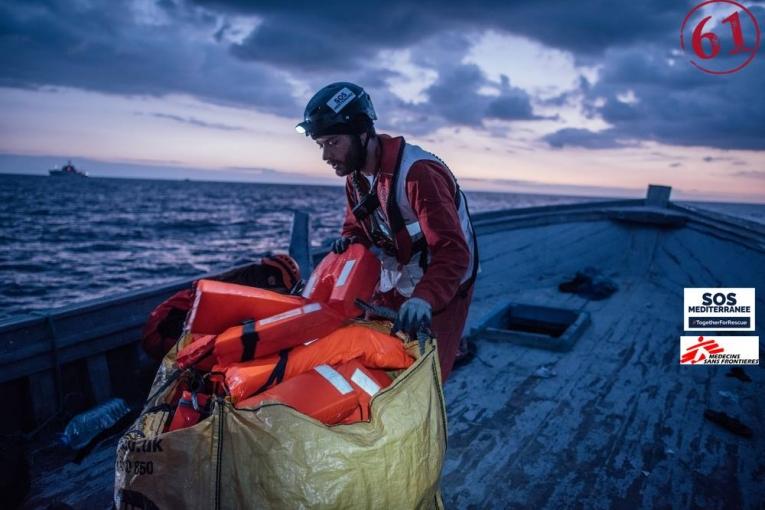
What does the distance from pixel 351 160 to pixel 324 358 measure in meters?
1.08

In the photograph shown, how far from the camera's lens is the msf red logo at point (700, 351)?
14.6ft

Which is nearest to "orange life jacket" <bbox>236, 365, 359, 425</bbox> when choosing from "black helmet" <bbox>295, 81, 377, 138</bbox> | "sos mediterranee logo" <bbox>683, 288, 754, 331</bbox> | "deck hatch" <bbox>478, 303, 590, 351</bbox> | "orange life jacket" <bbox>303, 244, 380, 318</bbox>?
"orange life jacket" <bbox>303, 244, 380, 318</bbox>

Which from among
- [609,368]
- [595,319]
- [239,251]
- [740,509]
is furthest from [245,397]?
[239,251]

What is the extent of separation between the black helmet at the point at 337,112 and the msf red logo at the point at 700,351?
4.18 meters

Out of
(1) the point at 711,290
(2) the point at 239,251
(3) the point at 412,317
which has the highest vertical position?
(3) the point at 412,317

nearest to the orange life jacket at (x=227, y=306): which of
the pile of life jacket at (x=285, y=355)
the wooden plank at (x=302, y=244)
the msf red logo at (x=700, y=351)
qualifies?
the pile of life jacket at (x=285, y=355)

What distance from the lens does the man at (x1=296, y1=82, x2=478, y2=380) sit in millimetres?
2105

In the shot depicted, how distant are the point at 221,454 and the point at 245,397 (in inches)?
14.4

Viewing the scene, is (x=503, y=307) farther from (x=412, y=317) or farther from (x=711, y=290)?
(x=412, y=317)

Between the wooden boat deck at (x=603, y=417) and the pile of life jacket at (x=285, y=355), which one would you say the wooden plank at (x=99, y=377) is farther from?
the pile of life jacket at (x=285, y=355)

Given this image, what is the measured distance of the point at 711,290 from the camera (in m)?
5.79

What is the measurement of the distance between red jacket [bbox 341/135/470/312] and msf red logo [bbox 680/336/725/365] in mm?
3632

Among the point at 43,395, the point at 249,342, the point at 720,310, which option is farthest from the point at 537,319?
the point at 43,395

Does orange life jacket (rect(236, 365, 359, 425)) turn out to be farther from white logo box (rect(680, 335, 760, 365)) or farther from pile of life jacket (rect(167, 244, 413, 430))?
white logo box (rect(680, 335, 760, 365))
